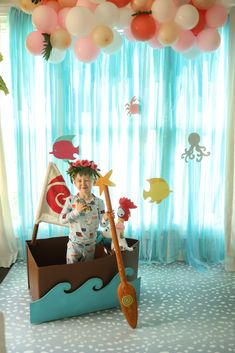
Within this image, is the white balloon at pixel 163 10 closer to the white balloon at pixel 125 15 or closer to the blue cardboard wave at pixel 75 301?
the white balloon at pixel 125 15

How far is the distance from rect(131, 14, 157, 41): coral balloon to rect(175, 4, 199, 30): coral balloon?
15cm

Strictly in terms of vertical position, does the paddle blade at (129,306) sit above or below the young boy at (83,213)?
below

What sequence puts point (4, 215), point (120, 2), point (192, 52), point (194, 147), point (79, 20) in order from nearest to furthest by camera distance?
point (79, 20) < point (120, 2) < point (192, 52) < point (194, 147) < point (4, 215)

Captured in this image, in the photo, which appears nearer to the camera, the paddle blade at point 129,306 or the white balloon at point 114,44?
the paddle blade at point 129,306

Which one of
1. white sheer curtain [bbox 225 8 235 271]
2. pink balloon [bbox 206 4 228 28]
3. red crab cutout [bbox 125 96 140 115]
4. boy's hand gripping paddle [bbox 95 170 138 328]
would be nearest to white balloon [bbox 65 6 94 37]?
pink balloon [bbox 206 4 228 28]

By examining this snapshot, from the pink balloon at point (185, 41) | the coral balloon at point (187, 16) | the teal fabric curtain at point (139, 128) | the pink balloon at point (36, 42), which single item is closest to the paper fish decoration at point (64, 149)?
the teal fabric curtain at point (139, 128)

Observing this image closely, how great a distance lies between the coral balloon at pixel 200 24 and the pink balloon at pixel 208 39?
23 mm

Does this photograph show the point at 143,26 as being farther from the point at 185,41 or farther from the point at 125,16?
the point at 185,41

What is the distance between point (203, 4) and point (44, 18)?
95cm

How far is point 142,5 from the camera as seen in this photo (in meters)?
2.39

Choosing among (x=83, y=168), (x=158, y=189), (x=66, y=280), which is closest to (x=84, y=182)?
(x=83, y=168)

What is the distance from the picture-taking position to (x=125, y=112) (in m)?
3.33

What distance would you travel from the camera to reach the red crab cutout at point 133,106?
3.29m

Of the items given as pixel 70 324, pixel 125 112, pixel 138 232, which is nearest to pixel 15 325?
pixel 70 324
